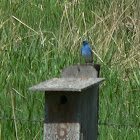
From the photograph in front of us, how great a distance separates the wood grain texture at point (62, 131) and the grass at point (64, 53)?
42.4 inches

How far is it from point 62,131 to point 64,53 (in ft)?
8.53

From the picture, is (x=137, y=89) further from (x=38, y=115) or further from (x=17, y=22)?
(x=17, y=22)

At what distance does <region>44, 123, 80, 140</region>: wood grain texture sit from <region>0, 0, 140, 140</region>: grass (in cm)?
108

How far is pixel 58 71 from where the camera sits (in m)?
4.16

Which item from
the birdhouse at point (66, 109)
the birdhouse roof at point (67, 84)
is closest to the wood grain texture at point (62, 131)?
the birdhouse at point (66, 109)

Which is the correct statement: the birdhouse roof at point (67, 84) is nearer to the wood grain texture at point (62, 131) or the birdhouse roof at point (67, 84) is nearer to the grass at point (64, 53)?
the wood grain texture at point (62, 131)

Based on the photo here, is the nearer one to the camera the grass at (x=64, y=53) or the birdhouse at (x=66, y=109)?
the birdhouse at (x=66, y=109)

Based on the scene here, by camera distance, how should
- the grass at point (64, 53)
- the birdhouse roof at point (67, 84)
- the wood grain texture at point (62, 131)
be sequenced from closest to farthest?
1. the birdhouse roof at point (67, 84)
2. the wood grain texture at point (62, 131)
3. the grass at point (64, 53)

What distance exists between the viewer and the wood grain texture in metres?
2.16

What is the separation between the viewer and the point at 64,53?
473 centimetres

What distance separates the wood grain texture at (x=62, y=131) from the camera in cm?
216

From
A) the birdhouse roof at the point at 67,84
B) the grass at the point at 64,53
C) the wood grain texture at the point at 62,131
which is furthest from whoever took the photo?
the grass at the point at 64,53

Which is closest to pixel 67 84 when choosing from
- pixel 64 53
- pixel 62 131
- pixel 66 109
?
pixel 66 109

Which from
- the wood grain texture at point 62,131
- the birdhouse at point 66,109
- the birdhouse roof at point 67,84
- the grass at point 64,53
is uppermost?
the grass at point 64,53
